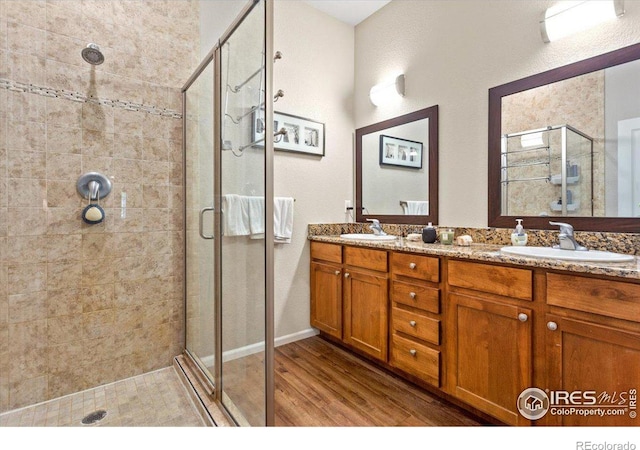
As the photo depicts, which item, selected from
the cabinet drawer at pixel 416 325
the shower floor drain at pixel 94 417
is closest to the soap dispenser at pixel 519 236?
the cabinet drawer at pixel 416 325

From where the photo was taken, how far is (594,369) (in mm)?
1142

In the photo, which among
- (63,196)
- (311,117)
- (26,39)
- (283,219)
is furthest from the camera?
(311,117)

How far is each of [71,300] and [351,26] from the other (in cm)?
312

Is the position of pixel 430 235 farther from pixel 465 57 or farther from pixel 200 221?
pixel 200 221

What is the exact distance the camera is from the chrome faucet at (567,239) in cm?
152

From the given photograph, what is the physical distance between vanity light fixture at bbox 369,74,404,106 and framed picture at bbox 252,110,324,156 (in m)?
0.53

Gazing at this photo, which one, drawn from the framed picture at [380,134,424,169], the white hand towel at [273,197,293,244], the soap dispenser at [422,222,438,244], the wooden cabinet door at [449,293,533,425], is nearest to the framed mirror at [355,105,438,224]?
the framed picture at [380,134,424,169]

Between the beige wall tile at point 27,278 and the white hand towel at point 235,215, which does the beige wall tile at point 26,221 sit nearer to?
the beige wall tile at point 27,278

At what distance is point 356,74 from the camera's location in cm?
294

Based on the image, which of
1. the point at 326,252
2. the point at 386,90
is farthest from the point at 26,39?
the point at 386,90

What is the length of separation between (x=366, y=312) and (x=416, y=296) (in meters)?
0.46

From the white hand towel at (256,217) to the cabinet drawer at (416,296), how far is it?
40.0 inches

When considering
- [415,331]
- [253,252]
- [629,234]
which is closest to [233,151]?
[253,252]

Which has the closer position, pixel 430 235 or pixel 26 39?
pixel 26 39
